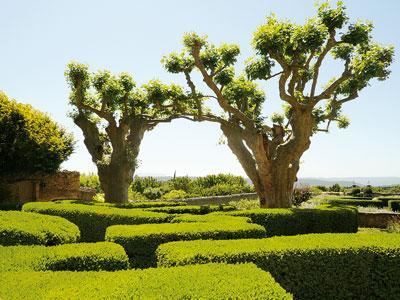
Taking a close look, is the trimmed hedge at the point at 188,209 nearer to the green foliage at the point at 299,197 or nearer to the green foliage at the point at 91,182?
the green foliage at the point at 299,197

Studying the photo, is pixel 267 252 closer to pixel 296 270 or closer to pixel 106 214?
pixel 296 270

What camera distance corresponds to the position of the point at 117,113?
24.5m

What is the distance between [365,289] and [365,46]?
15530mm

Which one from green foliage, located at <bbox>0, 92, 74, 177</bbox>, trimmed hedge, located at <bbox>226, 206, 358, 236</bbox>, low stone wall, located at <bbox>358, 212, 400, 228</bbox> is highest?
green foliage, located at <bbox>0, 92, 74, 177</bbox>

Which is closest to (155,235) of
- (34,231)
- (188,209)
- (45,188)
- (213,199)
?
(34,231)

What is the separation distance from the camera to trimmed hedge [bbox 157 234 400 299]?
24.0 feet

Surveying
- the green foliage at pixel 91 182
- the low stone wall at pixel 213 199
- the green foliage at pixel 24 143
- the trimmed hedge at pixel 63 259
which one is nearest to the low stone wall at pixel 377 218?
the low stone wall at pixel 213 199

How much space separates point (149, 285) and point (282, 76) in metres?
15.6

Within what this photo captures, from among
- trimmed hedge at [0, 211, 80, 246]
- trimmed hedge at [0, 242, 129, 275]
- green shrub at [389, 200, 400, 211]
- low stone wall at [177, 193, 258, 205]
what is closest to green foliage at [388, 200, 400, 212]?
green shrub at [389, 200, 400, 211]

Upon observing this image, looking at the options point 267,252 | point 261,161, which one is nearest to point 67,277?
point 267,252

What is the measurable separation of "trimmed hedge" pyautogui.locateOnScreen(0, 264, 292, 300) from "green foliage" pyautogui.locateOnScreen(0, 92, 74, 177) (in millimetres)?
19112

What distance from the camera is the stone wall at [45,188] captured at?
2422cm

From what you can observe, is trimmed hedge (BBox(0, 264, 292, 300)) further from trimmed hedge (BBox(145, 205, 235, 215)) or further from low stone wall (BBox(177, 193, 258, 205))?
low stone wall (BBox(177, 193, 258, 205))

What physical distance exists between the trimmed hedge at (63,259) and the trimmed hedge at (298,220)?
7256 millimetres
